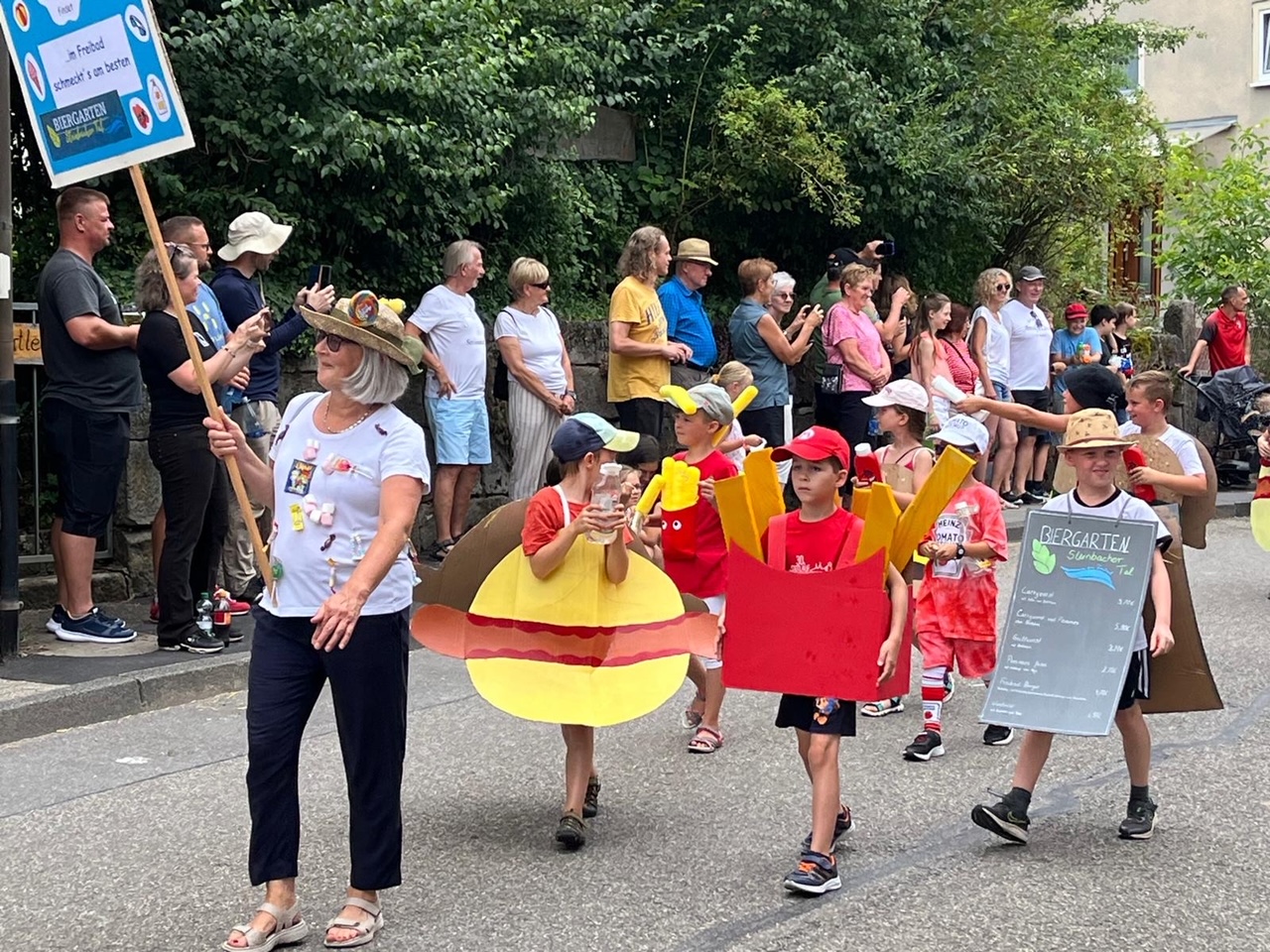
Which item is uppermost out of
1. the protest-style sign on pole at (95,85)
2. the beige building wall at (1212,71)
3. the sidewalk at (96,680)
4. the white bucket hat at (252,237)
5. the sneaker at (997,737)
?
the beige building wall at (1212,71)

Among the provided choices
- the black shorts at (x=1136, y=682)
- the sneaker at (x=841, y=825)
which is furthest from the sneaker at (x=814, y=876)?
the black shorts at (x=1136, y=682)

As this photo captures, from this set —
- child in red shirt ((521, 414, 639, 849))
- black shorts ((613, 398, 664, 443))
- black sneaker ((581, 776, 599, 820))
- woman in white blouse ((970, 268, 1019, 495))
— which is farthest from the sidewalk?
woman in white blouse ((970, 268, 1019, 495))

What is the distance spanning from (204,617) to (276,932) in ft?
12.9

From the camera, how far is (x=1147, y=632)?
18.9 feet

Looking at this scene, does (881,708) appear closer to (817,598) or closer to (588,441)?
(817,598)

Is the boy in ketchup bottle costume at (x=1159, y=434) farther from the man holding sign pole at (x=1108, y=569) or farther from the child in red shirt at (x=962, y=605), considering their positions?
the man holding sign pole at (x=1108, y=569)

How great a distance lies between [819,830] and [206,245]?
16.2ft

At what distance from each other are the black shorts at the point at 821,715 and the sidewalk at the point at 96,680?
3457 mm

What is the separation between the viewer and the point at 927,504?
210 inches

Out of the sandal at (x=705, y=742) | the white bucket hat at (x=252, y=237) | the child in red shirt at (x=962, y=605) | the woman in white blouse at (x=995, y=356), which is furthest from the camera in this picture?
the woman in white blouse at (x=995, y=356)

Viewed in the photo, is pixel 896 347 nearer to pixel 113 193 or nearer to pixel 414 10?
pixel 414 10

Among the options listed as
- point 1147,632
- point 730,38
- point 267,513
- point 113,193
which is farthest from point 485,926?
point 730,38

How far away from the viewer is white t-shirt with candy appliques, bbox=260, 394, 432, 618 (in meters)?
4.59

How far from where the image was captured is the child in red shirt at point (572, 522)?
551 cm
